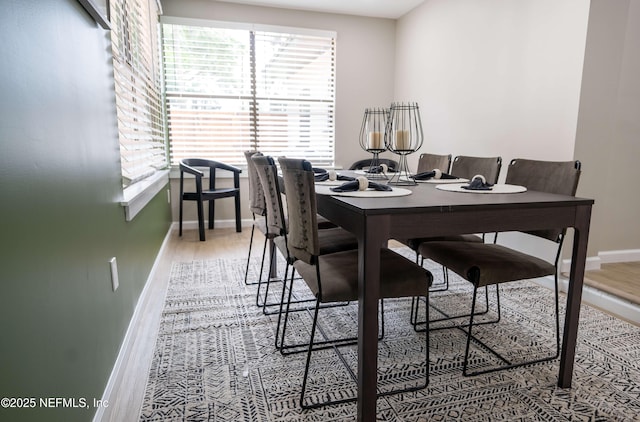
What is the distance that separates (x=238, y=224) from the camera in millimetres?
4523

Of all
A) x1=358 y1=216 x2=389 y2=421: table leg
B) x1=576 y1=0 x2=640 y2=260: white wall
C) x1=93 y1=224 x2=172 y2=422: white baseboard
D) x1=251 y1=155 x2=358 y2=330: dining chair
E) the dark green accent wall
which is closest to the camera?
the dark green accent wall

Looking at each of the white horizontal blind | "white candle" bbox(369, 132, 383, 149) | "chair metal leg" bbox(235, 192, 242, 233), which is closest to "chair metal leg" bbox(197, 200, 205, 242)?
"chair metal leg" bbox(235, 192, 242, 233)

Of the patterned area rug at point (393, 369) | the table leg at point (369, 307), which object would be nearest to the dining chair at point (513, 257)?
the patterned area rug at point (393, 369)

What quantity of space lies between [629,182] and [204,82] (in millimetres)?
4231

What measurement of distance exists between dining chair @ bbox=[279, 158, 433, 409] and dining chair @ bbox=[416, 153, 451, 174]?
4.47 feet

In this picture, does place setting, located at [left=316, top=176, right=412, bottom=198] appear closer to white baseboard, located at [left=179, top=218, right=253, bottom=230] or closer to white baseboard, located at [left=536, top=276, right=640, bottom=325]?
white baseboard, located at [left=536, top=276, right=640, bottom=325]

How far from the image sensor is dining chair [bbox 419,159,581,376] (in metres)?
1.71

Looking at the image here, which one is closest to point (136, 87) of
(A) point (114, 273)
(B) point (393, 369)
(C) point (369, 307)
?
(A) point (114, 273)

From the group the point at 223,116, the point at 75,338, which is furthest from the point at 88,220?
the point at 223,116

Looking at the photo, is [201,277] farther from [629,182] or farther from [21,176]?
[629,182]

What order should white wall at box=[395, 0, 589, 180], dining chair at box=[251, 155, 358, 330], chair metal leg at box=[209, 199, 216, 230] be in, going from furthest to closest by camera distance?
chair metal leg at box=[209, 199, 216, 230]
white wall at box=[395, 0, 589, 180]
dining chair at box=[251, 155, 358, 330]

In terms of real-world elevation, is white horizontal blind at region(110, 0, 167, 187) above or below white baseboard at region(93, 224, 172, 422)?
above

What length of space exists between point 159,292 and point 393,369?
5.49 feet

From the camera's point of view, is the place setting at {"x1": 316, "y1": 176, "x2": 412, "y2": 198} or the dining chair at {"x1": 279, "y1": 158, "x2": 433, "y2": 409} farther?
the place setting at {"x1": 316, "y1": 176, "x2": 412, "y2": 198}
